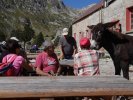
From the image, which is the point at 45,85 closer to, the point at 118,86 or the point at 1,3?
the point at 118,86

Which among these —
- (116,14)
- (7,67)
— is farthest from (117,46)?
(116,14)

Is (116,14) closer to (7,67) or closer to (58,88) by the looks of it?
(7,67)

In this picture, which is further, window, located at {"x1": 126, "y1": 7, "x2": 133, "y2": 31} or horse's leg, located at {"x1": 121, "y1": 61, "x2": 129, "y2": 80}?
window, located at {"x1": 126, "y1": 7, "x2": 133, "y2": 31}

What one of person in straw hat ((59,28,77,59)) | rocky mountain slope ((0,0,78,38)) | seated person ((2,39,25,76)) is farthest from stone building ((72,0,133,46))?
rocky mountain slope ((0,0,78,38))

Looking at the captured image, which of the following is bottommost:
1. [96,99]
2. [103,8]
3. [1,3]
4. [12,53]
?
[96,99]

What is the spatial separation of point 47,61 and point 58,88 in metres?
3.03

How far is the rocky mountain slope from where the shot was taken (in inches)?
5787

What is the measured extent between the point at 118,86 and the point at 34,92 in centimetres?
118

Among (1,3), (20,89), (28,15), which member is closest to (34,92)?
(20,89)

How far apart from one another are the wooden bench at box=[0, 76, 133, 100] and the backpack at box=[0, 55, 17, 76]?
0.73 metres

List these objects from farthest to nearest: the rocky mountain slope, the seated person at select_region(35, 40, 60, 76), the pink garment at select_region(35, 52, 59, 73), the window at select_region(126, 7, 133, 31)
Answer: the rocky mountain slope → the window at select_region(126, 7, 133, 31) → the pink garment at select_region(35, 52, 59, 73) → the seated person at select_region(35, 40, 60, 76)

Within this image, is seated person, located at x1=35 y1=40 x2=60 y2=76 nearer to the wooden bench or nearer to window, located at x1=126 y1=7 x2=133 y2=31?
the wooden bench

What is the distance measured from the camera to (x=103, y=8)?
106 ft

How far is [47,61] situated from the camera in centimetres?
871
